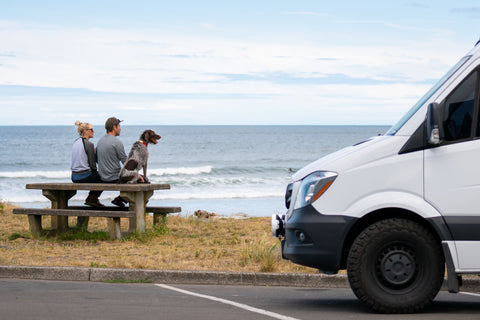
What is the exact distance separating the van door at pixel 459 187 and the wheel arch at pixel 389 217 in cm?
8

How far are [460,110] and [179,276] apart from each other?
378 centimetres

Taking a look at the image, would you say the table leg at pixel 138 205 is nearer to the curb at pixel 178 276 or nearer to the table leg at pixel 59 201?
the table leg at pixel 59 201

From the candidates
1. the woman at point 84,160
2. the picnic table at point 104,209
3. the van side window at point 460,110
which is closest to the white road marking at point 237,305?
the van side window at point 460,110

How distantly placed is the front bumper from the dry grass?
2070 mm

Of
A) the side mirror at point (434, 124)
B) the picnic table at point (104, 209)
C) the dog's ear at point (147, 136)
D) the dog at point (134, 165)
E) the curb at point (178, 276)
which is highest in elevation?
the side mirror at point (434, 124)

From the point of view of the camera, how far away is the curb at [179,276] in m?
8.22

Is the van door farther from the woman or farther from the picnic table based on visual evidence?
the woman

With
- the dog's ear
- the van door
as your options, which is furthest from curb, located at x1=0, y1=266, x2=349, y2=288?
the dog's ear

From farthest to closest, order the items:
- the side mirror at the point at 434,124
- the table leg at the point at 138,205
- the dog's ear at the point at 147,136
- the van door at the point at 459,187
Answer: the dog's ear at the point at 147,136 → the table leg at the point at 138,205 → the van door at the point at 459,187 → the side mirror at the point at 434,124

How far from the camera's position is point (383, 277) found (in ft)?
20.4

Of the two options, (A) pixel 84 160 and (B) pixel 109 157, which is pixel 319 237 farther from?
(A) pixel 84 160

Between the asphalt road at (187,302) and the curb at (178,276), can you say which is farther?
the curb at (178,276)

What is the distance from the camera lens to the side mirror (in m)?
5.95

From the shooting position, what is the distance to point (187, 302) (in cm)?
698
